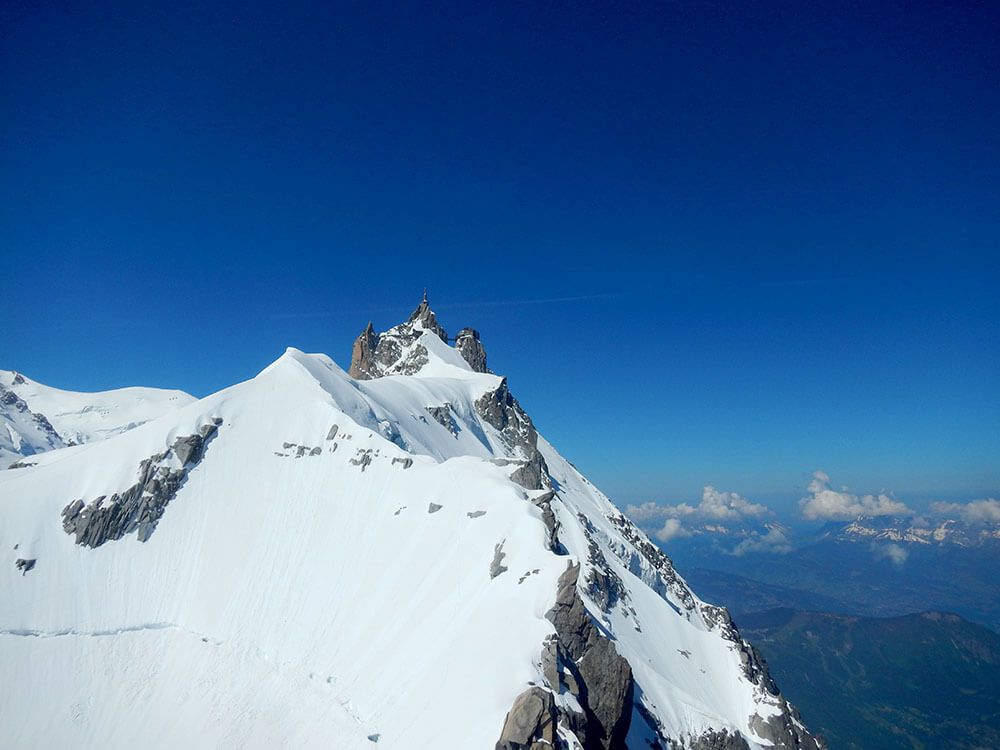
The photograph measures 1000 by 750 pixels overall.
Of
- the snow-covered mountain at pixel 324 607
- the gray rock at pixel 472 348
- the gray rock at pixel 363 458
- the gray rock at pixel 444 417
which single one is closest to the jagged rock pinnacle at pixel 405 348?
the gray rock at pixel 472 348

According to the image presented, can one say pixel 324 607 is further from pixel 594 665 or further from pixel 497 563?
pixel 594 665

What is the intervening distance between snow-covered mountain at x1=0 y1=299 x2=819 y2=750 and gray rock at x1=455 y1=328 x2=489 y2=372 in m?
75.1

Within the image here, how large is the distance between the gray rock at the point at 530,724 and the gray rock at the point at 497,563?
18.0m

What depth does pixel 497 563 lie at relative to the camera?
55875mm

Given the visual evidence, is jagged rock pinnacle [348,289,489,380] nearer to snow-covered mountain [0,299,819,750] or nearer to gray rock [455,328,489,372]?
gray rock [455,328,489,372]

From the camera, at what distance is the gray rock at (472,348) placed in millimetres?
180125

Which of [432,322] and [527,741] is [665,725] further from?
[432,322]

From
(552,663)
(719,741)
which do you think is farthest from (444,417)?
(552,663)

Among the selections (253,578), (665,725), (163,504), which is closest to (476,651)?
(665,725)

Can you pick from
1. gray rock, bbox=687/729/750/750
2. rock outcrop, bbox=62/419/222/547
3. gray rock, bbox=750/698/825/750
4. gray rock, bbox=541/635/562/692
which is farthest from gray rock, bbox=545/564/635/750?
rock outcrop, bbox=62/419/222/547

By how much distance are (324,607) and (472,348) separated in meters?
123

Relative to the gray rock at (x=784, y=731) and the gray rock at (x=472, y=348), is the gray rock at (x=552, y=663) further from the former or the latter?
the gray rock at (x=472, y=348)

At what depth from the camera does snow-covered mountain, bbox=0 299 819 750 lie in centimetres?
4675

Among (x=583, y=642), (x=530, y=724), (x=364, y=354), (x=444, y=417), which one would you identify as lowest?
(x=530, y=724)
